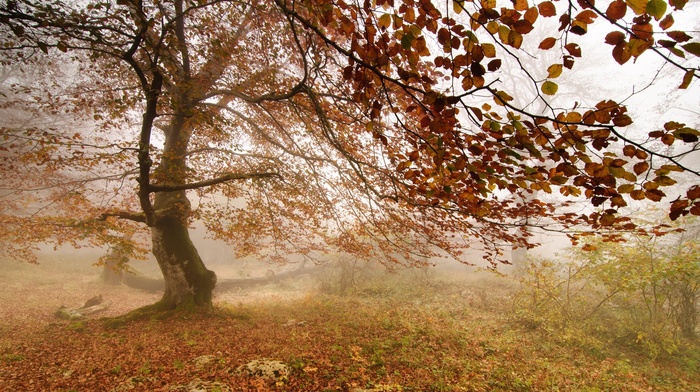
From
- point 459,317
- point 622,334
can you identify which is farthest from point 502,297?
point 622,334

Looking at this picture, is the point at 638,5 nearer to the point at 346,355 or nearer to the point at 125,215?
the point at 346,355

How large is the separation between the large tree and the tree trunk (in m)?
0.04

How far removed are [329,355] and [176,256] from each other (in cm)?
552

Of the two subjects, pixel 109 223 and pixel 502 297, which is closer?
pixel 109 223

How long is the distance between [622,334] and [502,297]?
4090 millimetres

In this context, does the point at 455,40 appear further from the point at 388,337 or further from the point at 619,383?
the point at 619,383

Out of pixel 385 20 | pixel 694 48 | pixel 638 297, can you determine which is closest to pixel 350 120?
pixel 385 20

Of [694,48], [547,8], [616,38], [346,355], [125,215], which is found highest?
[547,8]

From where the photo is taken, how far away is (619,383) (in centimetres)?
549

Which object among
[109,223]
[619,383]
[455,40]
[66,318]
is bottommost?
[66,318]

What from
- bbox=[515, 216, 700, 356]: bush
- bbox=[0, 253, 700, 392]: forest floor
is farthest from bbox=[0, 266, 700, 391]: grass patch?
bbox=[515, 216, 700, 356]: bush

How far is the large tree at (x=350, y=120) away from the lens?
202cm

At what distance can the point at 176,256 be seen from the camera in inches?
326

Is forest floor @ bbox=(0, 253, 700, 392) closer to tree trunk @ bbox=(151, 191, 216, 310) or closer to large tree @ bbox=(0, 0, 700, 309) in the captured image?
tree trunk @ bbox=(151, 191, 216, 310)
